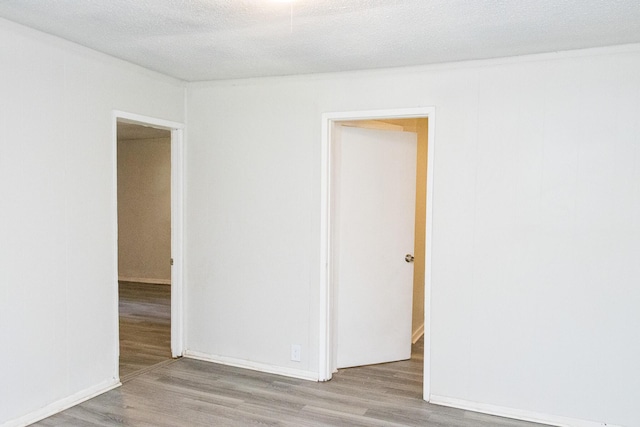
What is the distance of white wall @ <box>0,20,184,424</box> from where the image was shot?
286cm

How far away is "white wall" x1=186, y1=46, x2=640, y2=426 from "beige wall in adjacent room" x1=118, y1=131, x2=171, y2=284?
4.25m

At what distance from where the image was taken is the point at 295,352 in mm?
3934

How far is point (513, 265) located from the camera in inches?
128

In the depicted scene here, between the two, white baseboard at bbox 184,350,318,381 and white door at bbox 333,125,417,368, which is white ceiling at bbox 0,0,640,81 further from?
white baseboard at bbox 184,350,318,381

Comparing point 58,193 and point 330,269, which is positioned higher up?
point 58,193

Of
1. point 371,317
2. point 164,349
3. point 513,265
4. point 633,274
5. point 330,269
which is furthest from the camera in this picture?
point 164,349

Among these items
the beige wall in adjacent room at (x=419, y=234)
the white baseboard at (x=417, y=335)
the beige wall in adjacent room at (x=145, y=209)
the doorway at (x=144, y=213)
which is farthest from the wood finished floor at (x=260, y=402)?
the beige wall in adjacent room at (x=145, y=209)

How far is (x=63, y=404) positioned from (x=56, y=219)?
1229 millimetres

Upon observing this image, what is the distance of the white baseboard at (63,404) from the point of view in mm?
2949

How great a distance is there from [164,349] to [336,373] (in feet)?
5.53

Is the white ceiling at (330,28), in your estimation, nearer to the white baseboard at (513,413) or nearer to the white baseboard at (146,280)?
the white baseboard at (513,413)

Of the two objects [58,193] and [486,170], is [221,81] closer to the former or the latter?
[58,193]

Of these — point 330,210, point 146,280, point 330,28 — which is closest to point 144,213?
point 146,280

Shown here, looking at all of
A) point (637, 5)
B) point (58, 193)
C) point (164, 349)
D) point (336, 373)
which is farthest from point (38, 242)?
point (637, 5)
